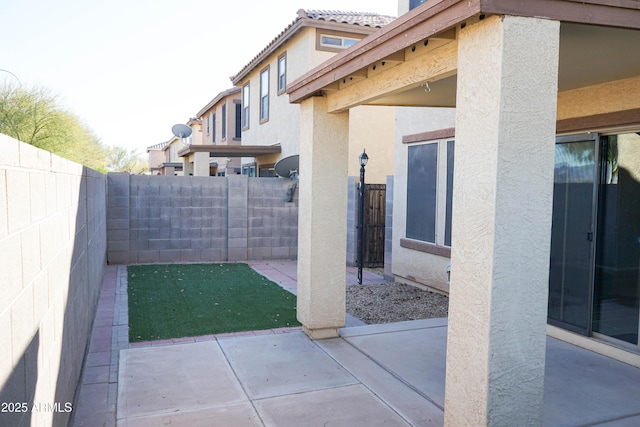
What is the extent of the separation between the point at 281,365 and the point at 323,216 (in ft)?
5.87

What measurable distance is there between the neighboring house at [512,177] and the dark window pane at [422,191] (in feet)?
8.52

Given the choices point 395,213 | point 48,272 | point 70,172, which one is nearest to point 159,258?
point 395,213

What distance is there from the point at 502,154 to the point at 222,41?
78.8 ft

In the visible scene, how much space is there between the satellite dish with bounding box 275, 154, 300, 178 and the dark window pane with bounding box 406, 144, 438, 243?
11.5 ft

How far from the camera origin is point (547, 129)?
3.34m

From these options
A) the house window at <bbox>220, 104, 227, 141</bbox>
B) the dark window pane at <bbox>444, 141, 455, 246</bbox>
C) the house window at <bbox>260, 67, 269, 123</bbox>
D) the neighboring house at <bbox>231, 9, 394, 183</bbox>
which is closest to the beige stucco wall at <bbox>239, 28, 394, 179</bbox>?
the neighboring house at <bbox>231, 9, 394, 183</bbox>

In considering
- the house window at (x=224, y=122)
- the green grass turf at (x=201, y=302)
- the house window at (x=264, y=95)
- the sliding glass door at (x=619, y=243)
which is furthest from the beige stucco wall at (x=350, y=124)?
the sliding glass door at (x=619, y=243)

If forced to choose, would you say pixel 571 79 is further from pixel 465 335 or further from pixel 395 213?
pixel 395 213

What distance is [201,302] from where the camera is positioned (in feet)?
27.3

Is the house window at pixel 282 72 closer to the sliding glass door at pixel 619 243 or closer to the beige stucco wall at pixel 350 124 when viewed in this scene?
the beige stucco wall at pixel 350 124

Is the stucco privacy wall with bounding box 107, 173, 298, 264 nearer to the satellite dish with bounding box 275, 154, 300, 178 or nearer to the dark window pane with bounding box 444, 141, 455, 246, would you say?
the satellite dish with bounding box 275, 154, 300, 178

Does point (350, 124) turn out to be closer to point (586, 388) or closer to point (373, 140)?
point (373, 140)

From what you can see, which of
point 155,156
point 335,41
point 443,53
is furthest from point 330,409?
point 155,156

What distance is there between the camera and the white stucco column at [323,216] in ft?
20.7
